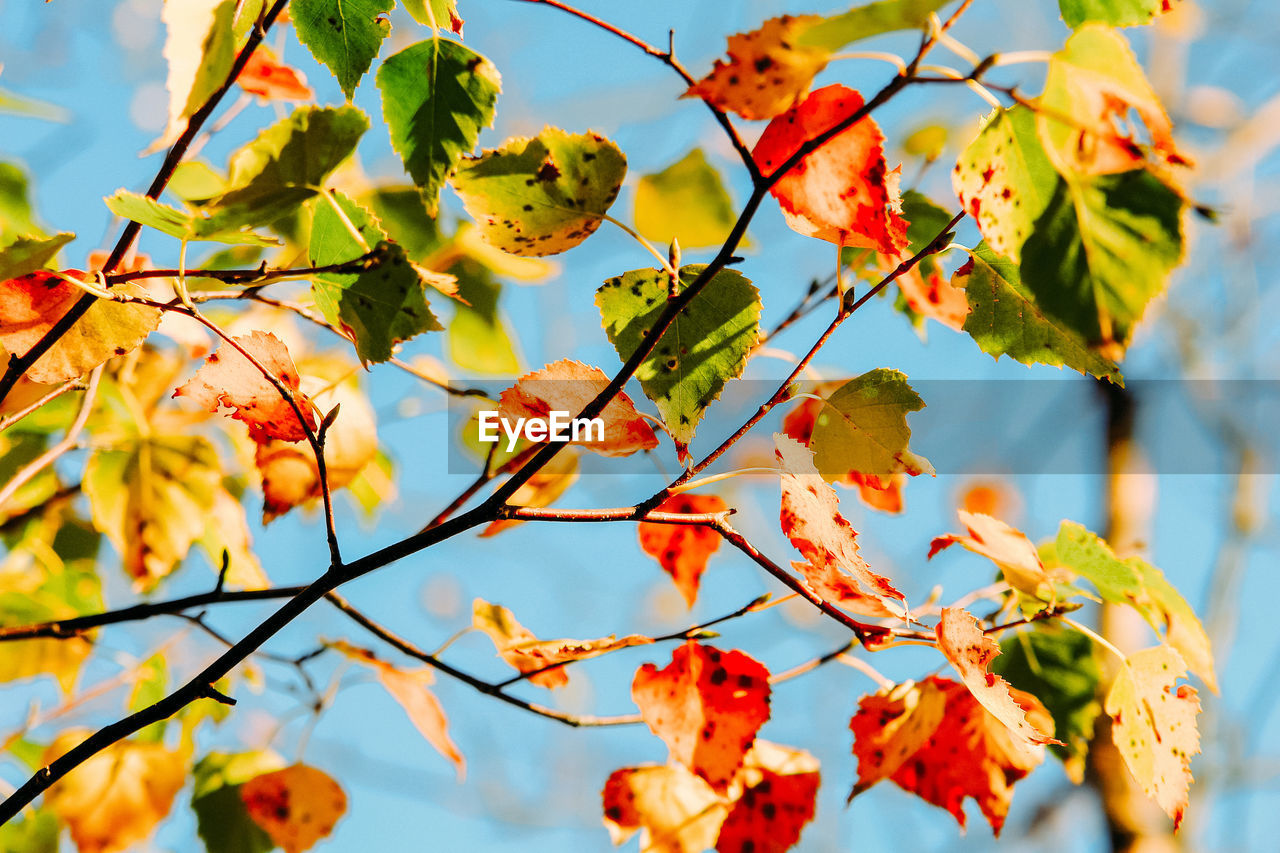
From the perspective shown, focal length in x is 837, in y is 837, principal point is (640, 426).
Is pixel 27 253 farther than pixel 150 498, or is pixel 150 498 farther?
pixel 150 498

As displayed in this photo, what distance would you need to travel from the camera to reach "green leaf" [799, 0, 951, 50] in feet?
0.79

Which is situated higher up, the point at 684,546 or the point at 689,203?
the point at 689,203

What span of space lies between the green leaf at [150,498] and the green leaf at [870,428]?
0.48 m

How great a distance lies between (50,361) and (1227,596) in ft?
10.1

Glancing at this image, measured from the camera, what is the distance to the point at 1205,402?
2.85 m

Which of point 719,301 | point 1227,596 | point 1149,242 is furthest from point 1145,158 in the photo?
point 1227,596

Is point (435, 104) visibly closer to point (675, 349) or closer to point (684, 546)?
point (675, 349)

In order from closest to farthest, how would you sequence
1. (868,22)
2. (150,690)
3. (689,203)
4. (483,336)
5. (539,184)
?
(868,22) → (539,184) → (689,203) → (150,690) → (483,336)

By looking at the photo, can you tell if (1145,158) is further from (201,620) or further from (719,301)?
(201,620)

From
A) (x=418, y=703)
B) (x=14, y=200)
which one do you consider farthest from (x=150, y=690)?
(x=14, y=200)

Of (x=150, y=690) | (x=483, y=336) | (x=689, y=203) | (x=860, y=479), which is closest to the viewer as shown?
(x=860, y=479)

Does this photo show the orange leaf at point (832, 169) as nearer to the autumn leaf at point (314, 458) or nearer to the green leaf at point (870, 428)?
the green leaf at point (870, 428)

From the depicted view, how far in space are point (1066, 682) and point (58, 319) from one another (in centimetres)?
60

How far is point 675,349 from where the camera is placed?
1.17 feet
